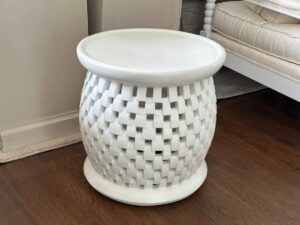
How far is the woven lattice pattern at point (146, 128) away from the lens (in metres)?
0.91

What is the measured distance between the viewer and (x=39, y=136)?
1.23 m

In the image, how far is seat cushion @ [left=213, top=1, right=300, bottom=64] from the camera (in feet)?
4.03

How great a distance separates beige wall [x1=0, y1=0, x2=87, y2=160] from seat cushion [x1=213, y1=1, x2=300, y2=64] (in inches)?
20.9

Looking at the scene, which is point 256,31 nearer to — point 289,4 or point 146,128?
point 289,4

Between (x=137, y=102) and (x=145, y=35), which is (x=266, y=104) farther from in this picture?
(x=137, y=102)

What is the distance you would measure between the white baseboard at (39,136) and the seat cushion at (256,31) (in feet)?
1.98

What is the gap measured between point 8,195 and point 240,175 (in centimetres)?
62

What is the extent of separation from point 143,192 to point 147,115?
0.20 m

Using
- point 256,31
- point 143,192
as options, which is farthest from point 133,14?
point 143,192

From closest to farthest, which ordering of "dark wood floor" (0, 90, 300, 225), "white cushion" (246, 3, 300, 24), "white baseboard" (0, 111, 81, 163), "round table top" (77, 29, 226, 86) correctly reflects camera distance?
"round table top" (77, 29, 226, 86), "dark wood floor" (0, 90, 300, 225), "white baseboard" (0, 111, 81, 163), "white cushion" (246, 3, 300, 24)

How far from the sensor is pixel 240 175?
1153 mm

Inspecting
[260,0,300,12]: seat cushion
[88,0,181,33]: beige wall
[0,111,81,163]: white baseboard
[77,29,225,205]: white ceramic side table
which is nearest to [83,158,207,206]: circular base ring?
[77,29,225,205]: white ceramic side table

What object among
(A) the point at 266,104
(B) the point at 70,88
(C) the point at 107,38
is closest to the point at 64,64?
(B) the point at 70,88

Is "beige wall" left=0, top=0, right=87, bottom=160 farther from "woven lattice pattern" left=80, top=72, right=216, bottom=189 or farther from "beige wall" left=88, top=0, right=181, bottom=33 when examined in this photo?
"woven lattice pattern" left=80, top=72, right=216, bottom=189
